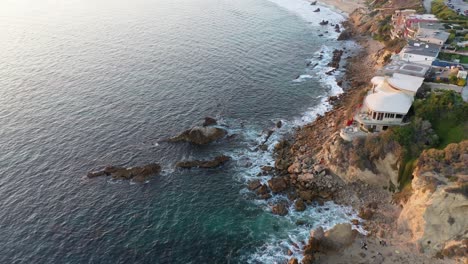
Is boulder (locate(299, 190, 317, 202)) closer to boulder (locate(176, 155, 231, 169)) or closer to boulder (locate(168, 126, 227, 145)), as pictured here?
boulder (locate(176, 155, 231, 169))

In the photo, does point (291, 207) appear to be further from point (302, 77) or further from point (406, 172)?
point (302, 77)

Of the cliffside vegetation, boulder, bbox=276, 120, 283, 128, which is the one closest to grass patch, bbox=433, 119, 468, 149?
the cliffside vegetation

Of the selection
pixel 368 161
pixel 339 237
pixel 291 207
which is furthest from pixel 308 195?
pixel 368 161

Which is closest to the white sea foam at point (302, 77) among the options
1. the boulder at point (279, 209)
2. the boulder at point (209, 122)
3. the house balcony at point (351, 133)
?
the boulder at point (209, 122)

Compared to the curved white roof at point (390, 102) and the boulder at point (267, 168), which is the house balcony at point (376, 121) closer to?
the curved white roof at point (390, 102)

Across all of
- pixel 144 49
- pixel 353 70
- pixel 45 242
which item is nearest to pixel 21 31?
pixel 144 49
